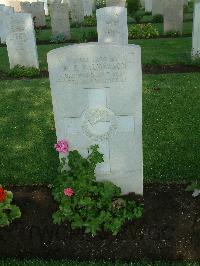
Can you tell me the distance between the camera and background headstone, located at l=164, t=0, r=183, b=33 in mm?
13148

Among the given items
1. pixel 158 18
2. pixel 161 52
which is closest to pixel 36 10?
pixel 158 18

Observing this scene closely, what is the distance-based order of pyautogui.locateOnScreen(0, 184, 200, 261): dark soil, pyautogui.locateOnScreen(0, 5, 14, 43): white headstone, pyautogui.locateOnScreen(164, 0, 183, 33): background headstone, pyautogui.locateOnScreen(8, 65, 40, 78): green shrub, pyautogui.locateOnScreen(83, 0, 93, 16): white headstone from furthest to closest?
pyautogui.locateOnScreen(83, 0, 93, 16): white headstone
pyautogui.locateOnScreen(164, 0, 183, 33): background headstone
pyautogui.locateOnScreen(0, 5, 14, 43): white headstone
pyautogui.locateOnScreen(8, 65, 40, 78): green shrub
pyautogui.locateOnScreen(0, 184, 200, 261): dark soil

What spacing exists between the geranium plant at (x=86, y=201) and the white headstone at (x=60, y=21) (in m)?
10.8

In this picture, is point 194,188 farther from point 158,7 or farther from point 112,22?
point 158,7

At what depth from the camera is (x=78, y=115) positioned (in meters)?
4.04

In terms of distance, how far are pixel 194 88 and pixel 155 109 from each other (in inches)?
51.1

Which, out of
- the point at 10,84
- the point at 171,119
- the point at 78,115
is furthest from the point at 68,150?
the point at 10,84

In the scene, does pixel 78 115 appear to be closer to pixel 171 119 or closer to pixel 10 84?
pixel 171 119

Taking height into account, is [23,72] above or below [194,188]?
above

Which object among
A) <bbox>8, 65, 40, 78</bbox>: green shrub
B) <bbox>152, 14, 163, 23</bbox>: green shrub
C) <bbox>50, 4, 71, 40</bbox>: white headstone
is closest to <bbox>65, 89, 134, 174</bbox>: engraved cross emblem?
<bbox>8, 65, 40, 78</bbox>: green shrub

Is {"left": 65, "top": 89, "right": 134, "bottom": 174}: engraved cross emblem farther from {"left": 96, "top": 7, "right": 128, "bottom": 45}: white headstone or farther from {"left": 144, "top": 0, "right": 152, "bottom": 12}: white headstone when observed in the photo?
{"left": 144, "top": 0, "right": 152, "bottom": 12}: white headstone

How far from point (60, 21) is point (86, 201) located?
11288 millimetres

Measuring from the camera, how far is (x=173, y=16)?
44.4 feet

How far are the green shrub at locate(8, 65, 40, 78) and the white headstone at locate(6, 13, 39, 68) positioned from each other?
0.18 m
